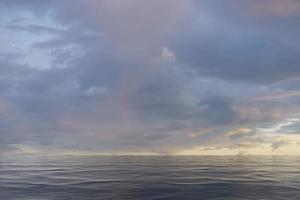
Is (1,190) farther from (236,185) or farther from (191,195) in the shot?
(236,185)

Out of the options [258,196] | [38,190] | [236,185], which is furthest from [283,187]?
[38,190]

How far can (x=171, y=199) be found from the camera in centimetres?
4016

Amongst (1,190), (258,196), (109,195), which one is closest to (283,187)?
(258,196)

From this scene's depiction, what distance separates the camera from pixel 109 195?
4272 centimetres

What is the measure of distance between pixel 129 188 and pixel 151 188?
3.12 m

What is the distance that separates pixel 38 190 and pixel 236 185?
2919 cm

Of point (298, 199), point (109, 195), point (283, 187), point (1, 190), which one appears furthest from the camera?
point (283, 187)

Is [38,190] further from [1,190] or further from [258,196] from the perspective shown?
[258,196]

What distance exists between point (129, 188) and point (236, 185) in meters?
16.7

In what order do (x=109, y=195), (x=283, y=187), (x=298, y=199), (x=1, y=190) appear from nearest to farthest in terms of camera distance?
1. (x=298, y=199)
2. (x=109, y=195)
3. (x=1, y=190)
4. (x=283, y=187)

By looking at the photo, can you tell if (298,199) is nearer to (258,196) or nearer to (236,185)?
(258,196)

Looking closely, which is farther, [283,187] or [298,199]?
[283,187]

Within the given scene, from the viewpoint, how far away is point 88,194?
43.4 metres

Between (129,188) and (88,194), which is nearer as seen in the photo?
(88,194)
